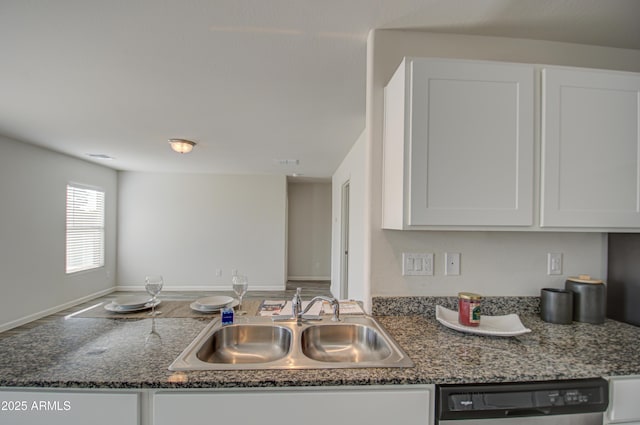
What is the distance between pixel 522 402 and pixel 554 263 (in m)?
0.98

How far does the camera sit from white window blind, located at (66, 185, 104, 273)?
448 centimetres

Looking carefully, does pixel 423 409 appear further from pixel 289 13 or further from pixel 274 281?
pixel 274 281

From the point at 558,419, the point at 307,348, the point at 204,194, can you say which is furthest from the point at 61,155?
→ the point at 558,419

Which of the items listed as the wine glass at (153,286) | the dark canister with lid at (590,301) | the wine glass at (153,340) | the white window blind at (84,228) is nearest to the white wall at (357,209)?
the dark canister with lid at (590,301)

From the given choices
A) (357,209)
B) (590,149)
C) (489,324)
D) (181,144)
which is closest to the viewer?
(590,149)

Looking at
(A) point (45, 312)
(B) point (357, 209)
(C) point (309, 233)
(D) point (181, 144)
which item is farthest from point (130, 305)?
(C) point (309, 233)

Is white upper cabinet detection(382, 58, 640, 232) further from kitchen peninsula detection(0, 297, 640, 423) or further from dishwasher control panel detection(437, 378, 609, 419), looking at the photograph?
dishwasher control panel detection(437, 378, 609, 419)

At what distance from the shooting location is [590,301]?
1.42 meters

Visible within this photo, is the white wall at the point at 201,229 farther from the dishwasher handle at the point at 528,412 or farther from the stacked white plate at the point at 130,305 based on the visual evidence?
the dishwasher handle at the point at 528,412

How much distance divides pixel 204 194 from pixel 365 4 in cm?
507

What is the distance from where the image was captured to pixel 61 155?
4223 mm

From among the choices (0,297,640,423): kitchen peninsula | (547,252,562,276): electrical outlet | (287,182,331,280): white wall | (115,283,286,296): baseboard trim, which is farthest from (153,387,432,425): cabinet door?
(287,182,331,280): white wall

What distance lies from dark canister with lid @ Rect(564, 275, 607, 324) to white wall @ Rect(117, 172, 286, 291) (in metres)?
4.76

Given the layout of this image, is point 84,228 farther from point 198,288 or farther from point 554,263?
point 554,263
